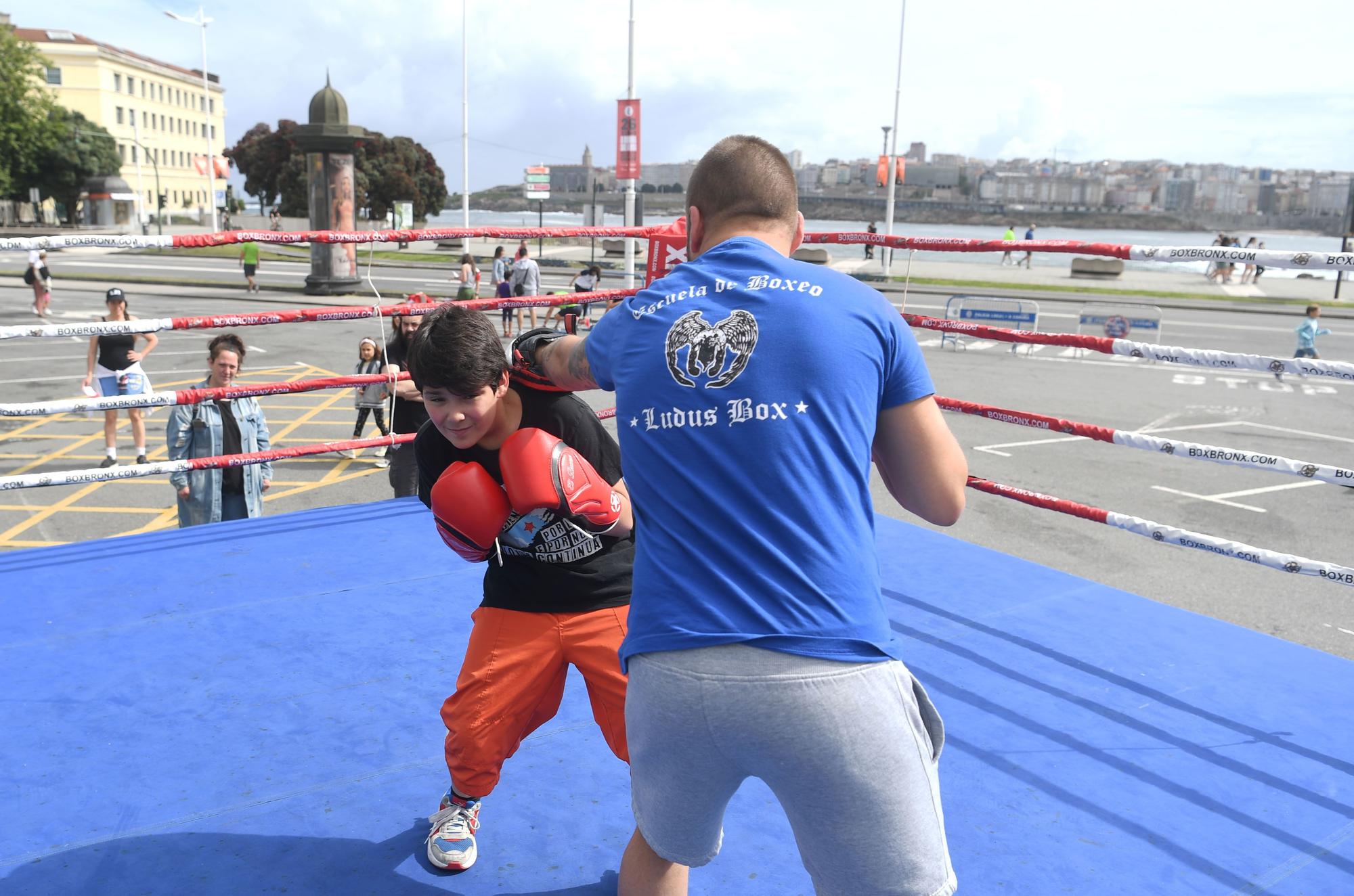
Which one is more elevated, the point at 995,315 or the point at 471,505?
the point at 471,505

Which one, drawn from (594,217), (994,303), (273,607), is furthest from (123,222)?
(273,607)

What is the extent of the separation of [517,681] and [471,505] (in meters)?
0.43

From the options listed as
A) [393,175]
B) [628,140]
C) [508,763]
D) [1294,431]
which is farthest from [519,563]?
[393,175]

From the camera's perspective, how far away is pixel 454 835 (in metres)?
2.21

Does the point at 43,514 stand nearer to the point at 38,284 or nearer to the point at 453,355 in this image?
the point at 453,355

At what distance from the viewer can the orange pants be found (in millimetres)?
2186

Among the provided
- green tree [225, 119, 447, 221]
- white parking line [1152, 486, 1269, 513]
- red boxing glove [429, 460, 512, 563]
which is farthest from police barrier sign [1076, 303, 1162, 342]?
green tree [225, 119, 447, 221]

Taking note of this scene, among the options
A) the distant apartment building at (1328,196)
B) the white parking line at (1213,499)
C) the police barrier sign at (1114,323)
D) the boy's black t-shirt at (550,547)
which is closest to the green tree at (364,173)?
the police barrier sign at (1114,323)

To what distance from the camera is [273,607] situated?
3562 millimetres

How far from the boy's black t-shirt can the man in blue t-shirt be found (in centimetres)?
81

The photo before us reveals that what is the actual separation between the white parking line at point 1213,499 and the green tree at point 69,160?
64.1 m

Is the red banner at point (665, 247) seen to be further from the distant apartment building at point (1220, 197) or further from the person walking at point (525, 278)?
the distant apartment building at point (1220, 197)

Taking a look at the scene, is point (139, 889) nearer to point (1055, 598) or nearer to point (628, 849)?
point (628, 849)

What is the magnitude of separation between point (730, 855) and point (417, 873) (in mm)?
724
